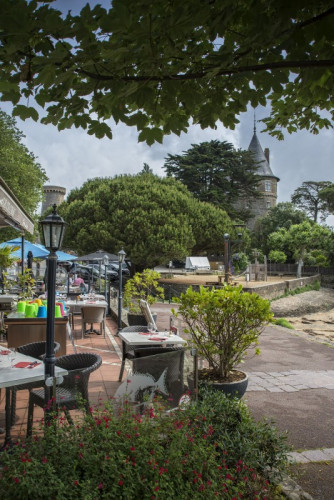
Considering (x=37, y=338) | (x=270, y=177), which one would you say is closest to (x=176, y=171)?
(x=270, y=177)

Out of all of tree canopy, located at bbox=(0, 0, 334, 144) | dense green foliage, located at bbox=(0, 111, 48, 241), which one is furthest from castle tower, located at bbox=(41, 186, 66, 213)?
tree canopy, located at bbox=(0, 0, 334, 144)

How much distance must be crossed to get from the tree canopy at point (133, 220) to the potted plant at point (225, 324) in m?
21.0

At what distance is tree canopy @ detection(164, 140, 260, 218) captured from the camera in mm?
42344

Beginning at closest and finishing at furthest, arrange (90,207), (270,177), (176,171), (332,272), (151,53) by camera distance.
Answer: (151,53) → (90,207) → (332,272) → (176,171) → (270,177)

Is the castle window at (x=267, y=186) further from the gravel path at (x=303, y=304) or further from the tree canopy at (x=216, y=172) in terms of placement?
the gravel path at (x=303, y=304)

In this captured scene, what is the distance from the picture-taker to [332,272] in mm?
41125

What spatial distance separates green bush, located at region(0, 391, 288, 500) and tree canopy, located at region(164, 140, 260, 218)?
38399mm

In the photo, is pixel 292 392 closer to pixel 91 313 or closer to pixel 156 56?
pixel 91 313

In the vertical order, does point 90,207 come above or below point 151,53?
above

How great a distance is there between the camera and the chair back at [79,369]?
3.75m

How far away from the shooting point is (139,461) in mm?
2398

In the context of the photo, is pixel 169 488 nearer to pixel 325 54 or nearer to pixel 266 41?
pixel 266 41

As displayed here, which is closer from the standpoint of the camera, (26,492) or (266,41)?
(26,492)

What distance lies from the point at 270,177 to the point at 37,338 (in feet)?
218
